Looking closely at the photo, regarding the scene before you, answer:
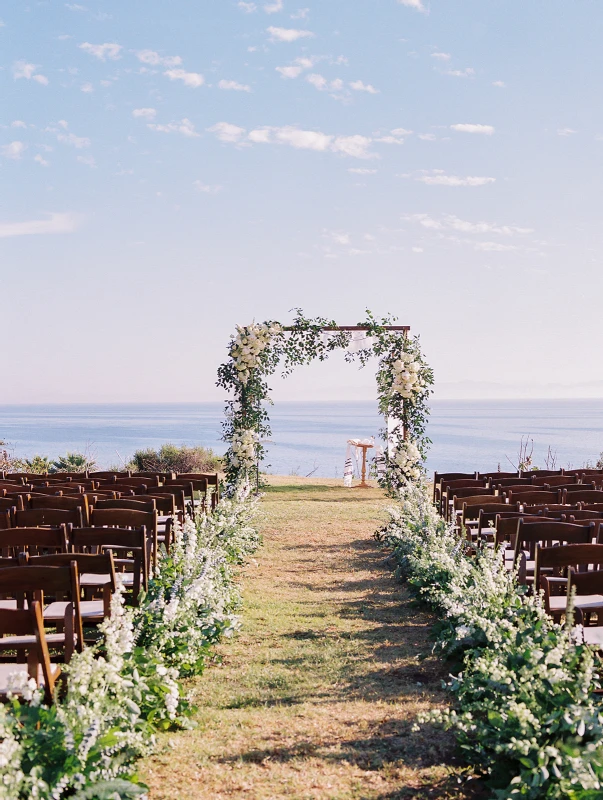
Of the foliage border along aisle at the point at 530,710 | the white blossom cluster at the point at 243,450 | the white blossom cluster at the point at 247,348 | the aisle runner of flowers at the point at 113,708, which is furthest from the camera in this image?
the white blossom cluster at the point at 247,348

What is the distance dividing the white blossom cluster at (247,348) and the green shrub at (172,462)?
22.7 ft

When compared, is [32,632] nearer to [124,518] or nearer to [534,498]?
[124,518]

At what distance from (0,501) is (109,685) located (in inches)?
183

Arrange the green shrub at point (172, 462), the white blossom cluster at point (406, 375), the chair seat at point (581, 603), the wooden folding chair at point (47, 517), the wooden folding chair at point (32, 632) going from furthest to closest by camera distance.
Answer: the green shrub at point (172, 462) < the white blossom cluster at point (406, 375) < the wooden folding chair at point (47, 517) < the chair seat at point (581, 603) < the wooden folding chair at point (32, 632)

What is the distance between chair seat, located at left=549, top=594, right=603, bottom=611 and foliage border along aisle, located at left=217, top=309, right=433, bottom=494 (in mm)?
7769

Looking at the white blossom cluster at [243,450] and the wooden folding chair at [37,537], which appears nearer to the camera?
the wooden folding chair at [37,537]

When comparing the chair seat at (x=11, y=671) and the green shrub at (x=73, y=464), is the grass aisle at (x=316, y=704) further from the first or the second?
the green shrub at (x=73, y=464)

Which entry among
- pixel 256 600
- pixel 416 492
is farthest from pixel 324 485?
pixel 256 600

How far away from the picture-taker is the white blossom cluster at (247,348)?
1389cm

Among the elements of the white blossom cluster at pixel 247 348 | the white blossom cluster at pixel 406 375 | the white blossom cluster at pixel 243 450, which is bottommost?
the white blossom cluster at pixel 243 450

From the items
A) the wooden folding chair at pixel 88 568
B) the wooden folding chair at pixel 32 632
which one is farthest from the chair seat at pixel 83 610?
the wooden folding chair at pixel 32 632

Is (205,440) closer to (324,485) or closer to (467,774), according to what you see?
(324,485)

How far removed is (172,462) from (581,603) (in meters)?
16.6

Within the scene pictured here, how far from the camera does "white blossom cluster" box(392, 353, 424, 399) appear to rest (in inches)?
529
